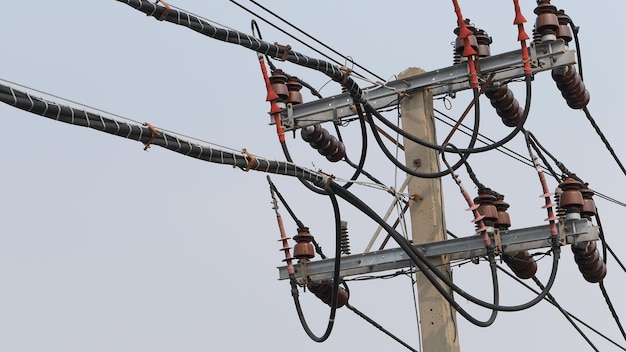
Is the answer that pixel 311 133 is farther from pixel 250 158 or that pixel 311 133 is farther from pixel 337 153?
pixel 250 158

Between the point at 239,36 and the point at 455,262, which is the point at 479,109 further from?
the point at 239,36

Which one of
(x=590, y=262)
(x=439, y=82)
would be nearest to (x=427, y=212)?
(x=439, y=82)

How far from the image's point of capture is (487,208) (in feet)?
43.4

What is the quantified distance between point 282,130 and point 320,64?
1104mm

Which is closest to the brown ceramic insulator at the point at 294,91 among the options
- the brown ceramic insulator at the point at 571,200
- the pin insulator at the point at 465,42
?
the pin insulator at the point at 465,42

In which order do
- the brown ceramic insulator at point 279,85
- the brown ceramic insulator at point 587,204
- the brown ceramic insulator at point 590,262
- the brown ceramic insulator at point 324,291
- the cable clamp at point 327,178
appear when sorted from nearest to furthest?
the cable clamp at point 327,178
the brown ceramic insulator at point 587,204
the brown ceramic insulator at point 590,262
the brown ceramic insulator at point 324,291
the brown ceramic insulator at point 279,85

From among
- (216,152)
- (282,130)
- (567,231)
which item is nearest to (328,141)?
(282,130)

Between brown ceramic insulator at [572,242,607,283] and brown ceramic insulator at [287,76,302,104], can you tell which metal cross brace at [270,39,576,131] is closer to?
brown ceramic insulator at [287,76,302,104]

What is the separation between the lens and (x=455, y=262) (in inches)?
529

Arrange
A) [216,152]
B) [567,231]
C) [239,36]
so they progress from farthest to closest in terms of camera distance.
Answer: [567,231]
[239,36]
[216,152]

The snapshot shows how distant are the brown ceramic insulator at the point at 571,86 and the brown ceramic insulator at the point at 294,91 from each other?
101 inches

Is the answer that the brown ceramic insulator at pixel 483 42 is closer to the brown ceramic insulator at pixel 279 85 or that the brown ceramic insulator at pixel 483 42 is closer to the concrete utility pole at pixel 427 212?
the concrete utility pole at pixel 427 212

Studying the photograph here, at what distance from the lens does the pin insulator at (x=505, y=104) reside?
48.8 ft

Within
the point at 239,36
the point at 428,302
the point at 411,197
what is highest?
the point at 239,36
